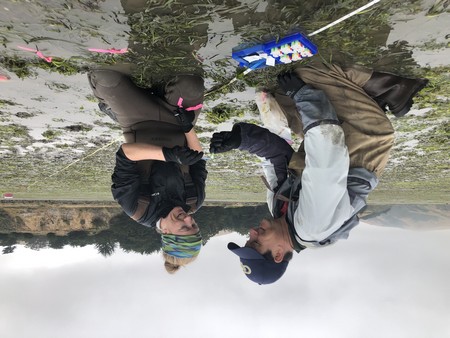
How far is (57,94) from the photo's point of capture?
3223mm

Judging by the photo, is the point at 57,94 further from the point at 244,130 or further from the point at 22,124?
the point at 244,130

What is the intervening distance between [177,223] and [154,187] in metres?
0.34

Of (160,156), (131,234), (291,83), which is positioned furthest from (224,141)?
(131,234)

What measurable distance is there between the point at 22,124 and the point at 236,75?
2718 millimetres

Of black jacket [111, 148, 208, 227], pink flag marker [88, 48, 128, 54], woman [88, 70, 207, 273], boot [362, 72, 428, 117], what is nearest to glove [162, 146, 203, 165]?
woman [88, 70, 207, 273]

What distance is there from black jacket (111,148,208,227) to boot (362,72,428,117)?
5.04 ft

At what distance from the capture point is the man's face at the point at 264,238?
2760mm

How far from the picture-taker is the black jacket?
267 centimetres

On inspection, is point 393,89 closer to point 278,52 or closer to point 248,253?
point 278,52

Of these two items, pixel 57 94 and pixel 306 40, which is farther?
pixel 57 94

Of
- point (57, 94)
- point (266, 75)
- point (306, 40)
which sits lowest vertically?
point (57, 94)

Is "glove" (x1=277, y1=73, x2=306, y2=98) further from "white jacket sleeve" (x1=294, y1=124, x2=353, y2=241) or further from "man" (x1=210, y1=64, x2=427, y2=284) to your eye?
"white jacket sleeve" (x1=294, y1=124, x2=353, y2=241)

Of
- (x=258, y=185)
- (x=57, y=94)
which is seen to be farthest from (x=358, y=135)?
(x=258, y=185)

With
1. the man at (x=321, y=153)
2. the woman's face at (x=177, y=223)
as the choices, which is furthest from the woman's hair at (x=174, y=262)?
the man at (x=321, y=153)
